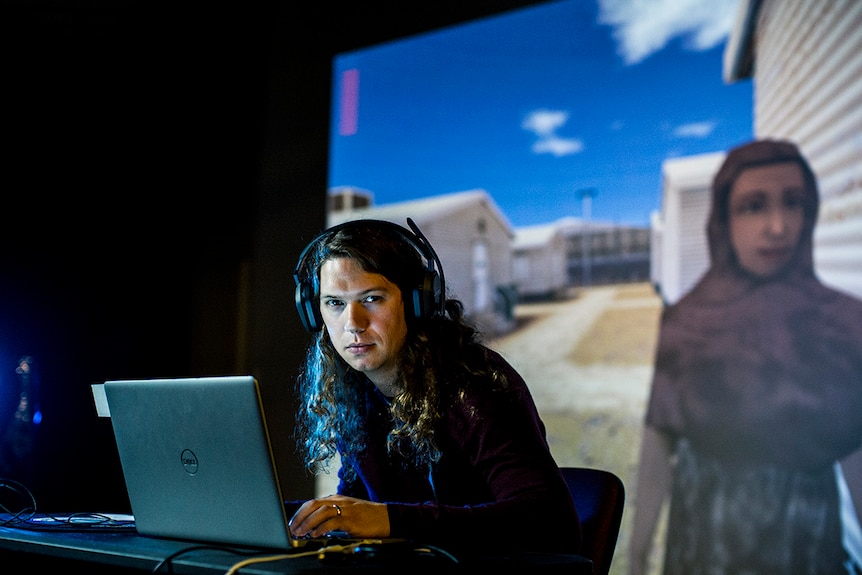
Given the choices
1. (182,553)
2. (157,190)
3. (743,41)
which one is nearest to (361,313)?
(182,553)

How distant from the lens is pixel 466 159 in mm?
3291

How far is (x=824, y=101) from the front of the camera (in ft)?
8.32

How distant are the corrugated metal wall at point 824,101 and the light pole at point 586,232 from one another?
652 mm

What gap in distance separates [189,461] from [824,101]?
2.32 meters

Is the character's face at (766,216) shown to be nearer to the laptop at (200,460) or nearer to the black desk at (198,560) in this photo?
the black desk at (198,560)

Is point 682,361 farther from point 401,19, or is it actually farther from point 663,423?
point 401,19

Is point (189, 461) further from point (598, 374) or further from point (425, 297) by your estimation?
point (598, 374)

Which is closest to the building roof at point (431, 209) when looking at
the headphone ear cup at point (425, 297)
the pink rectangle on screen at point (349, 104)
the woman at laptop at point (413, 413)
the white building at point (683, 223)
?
the pink rectangle on screen at point (349, 104)

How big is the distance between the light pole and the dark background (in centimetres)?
82

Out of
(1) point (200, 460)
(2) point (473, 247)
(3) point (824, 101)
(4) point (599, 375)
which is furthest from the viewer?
(2) point (473, 247)

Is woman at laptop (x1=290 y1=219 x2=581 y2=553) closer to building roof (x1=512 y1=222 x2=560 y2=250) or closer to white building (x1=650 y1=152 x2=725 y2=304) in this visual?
white building (x1=650 y1=152 x2=725 y2=304)

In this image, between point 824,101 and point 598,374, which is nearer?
point 824,101

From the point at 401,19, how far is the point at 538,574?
3.01m

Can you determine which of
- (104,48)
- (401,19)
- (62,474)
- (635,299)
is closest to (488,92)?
(401,19)
